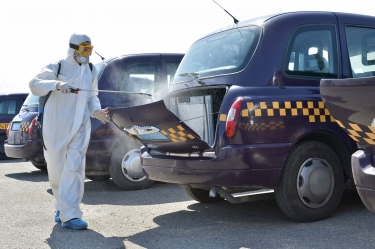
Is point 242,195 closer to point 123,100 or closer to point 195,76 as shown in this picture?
point 195,76

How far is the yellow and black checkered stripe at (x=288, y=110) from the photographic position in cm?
481

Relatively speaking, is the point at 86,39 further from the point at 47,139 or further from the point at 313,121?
the point at 313,121

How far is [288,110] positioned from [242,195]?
0.86m

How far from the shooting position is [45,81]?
5223 mm

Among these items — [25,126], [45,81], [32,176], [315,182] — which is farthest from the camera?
[32,176]

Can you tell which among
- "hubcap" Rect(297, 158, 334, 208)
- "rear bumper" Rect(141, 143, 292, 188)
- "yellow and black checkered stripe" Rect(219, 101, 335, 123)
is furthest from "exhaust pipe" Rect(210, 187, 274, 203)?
"yellow and black checkered stripe" Rect(219, 101, 335, 123)

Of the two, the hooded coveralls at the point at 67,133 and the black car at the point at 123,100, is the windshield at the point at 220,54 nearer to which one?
the hooded coveralls at the point at 67,133

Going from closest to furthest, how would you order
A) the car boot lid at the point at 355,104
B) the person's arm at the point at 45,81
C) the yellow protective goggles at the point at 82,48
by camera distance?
the car boot lid at the point at 355,104 → the person's arm at the point at 45,81 → the yellow protective goggles at the point at 82,48

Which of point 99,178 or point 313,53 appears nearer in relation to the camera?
point 313,53

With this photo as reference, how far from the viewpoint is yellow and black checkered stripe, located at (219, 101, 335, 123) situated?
481cm

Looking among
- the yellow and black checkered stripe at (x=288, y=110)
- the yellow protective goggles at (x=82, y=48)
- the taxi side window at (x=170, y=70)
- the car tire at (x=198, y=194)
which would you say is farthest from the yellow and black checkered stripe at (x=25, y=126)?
the yellow and black checkered stripe at (x=288, y=110)

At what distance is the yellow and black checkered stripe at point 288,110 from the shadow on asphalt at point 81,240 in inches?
54.1

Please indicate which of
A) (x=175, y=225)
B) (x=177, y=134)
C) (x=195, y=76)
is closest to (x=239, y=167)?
(x=177, y=134)

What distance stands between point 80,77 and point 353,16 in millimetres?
2788
